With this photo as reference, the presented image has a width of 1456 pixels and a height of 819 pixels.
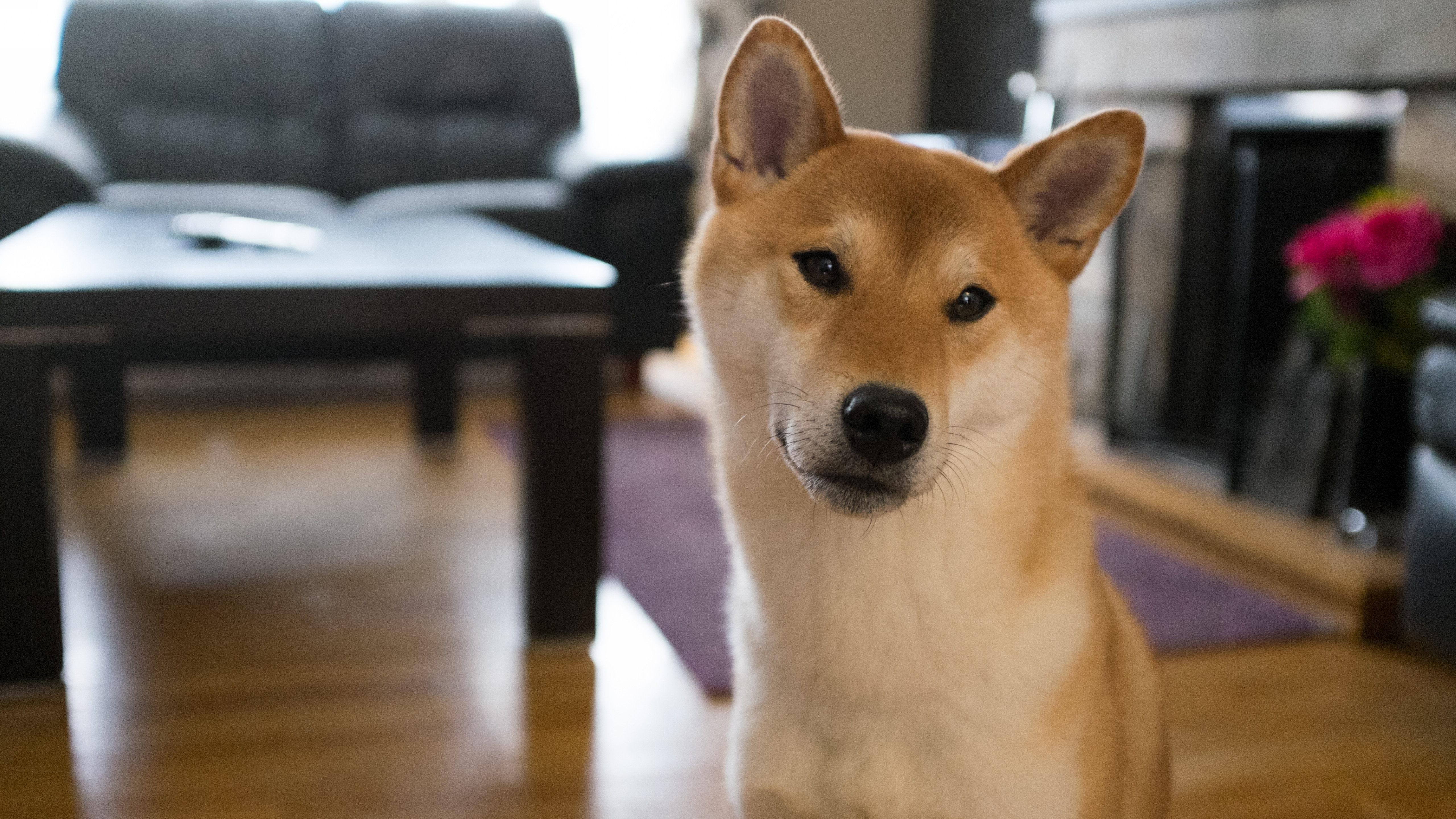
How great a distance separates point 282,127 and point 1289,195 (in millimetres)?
3383

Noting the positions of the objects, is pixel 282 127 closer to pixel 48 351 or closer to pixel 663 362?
pixel 663 362

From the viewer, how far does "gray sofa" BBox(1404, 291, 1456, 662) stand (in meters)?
1.73

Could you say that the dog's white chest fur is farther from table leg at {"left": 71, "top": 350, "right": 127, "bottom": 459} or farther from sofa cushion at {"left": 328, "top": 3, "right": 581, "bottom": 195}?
sofa cushion at {"left": 328, "top": 3, "right": 581, "bottom": 195}

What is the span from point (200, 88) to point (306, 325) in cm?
285

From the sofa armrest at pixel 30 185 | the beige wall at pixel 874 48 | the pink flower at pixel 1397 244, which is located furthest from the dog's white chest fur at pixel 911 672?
the beige wall at pixel 874 48

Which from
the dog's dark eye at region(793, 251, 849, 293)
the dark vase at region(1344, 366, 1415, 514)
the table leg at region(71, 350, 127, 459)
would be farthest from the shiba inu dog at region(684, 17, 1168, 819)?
the table leg at region(71, 350, 127, 459)

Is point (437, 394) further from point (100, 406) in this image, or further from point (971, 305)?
point (971, 305)

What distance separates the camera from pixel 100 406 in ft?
10.3

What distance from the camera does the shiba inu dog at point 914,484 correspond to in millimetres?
1027

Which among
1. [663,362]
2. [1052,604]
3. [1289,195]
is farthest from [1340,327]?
[663,362]

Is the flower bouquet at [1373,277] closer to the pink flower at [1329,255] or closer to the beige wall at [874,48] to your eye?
the pink flower at [1329,255]

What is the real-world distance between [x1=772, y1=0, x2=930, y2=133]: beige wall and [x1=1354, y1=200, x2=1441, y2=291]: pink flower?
366 cm

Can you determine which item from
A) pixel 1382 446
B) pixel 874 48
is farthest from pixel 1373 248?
pixel 874 48

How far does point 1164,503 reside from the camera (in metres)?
2.81
